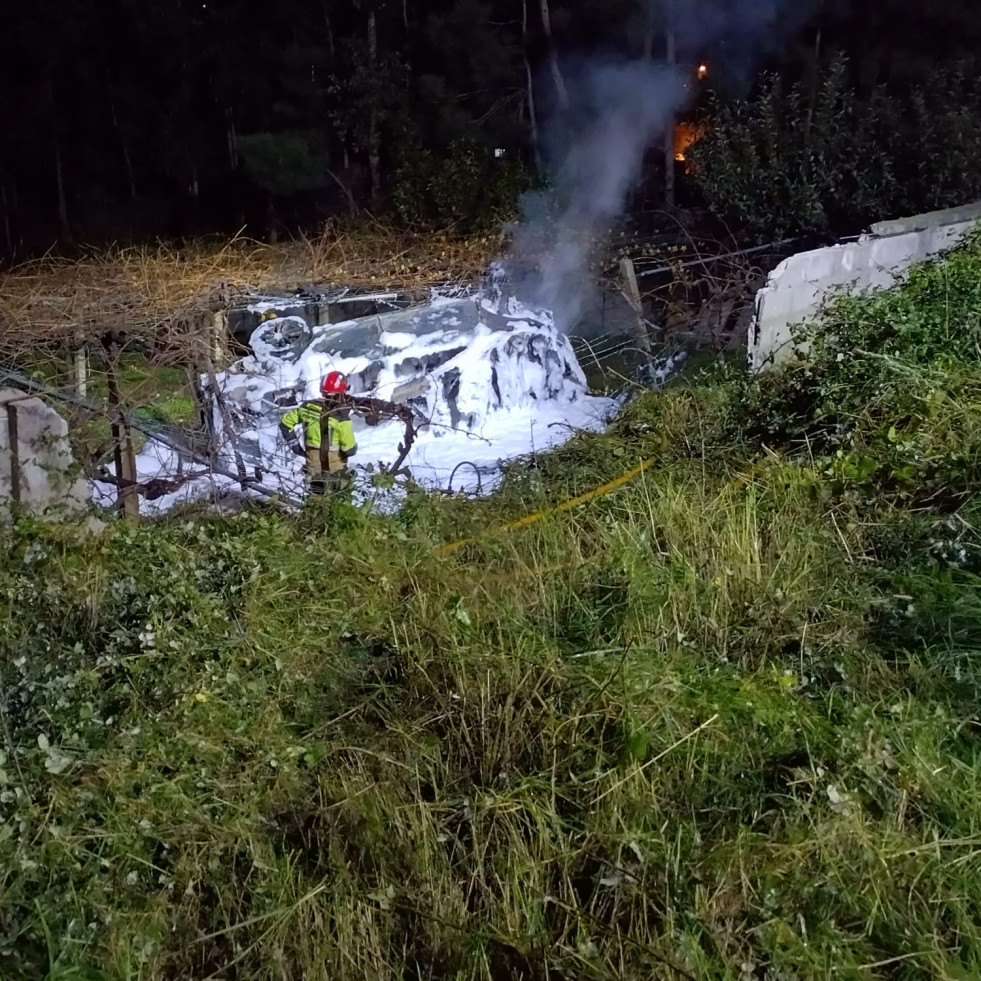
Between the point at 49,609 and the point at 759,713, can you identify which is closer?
the point at 759,713

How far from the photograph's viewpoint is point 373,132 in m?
15.0

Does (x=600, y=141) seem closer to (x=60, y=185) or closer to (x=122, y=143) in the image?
(x=122, y=143)

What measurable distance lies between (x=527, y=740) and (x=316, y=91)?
15301mm

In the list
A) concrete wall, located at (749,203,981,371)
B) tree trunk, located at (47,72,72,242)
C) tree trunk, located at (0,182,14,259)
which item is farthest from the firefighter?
tree trunk, located at (0,182,14,259)

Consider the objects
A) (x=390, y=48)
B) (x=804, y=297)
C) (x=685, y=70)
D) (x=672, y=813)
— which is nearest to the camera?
(x=672, y=813)

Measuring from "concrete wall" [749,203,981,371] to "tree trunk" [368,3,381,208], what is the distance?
31.1ft

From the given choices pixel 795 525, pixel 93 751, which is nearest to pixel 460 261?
pixel 795 525

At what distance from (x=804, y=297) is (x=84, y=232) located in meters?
16.0

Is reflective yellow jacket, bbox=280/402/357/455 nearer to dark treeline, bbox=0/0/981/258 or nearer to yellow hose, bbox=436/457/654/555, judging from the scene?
yellow hose, bbox=436/457/654/555

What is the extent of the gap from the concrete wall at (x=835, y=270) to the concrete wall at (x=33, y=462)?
4.16m

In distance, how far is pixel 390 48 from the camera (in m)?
15.8

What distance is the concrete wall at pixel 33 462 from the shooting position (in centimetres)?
427

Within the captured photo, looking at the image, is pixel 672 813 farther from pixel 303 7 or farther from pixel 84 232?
pixel 84 232

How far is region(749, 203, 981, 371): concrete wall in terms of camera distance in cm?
644
